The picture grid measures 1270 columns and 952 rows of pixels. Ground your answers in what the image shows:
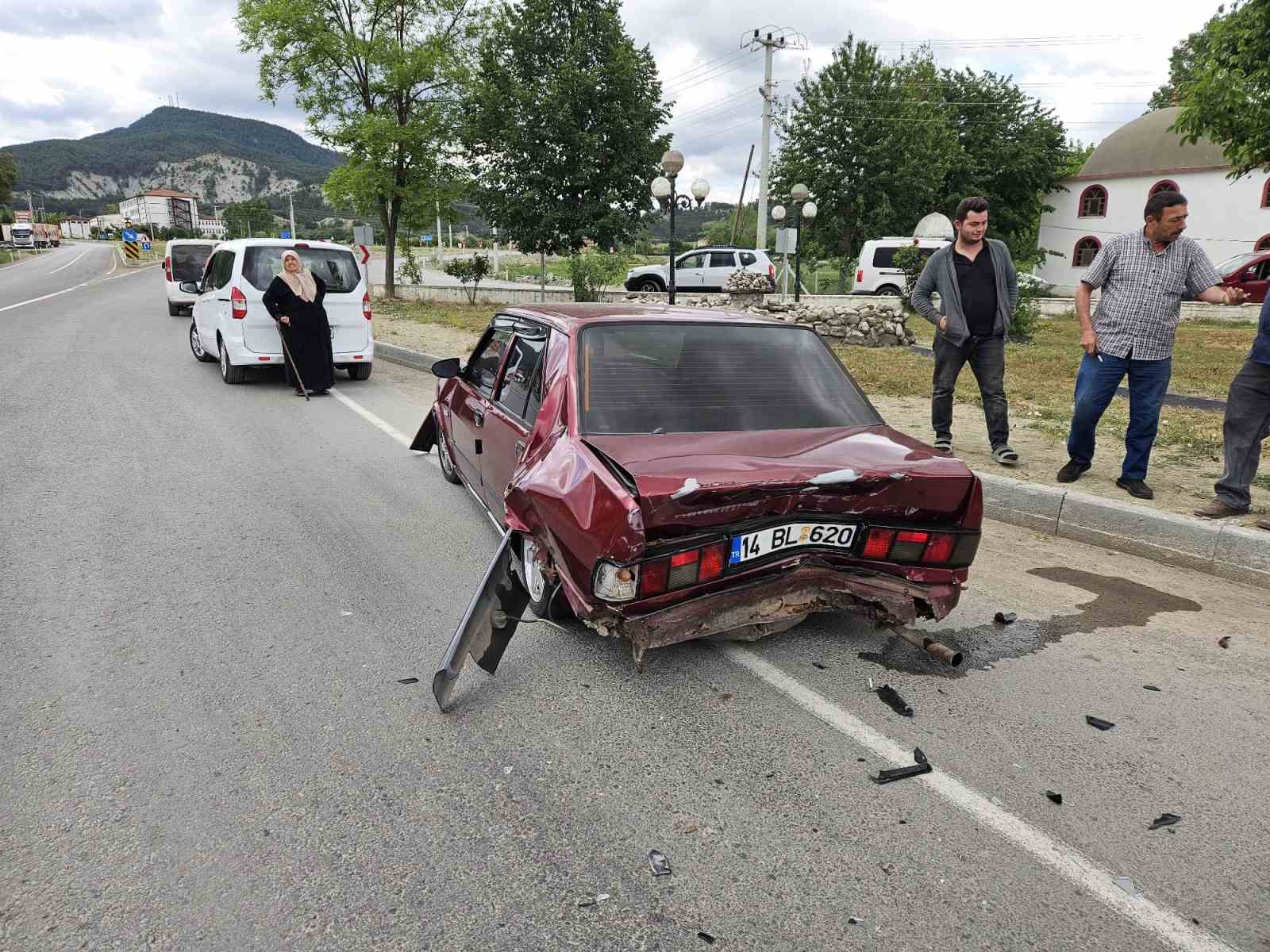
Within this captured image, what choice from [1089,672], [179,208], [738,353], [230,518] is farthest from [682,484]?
[179,208]

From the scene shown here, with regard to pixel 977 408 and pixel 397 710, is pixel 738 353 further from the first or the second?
pixel 977 408

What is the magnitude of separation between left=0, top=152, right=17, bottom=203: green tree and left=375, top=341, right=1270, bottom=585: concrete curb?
107m

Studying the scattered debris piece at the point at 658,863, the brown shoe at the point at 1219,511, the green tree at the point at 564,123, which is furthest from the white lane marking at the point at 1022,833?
the green tree at the point at 564,123

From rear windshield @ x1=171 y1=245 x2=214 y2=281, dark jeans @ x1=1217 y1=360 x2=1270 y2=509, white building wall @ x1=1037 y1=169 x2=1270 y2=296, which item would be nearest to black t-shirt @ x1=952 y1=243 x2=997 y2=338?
dark jeans @ x1=1217 y1=360 x2=1270 y2=509

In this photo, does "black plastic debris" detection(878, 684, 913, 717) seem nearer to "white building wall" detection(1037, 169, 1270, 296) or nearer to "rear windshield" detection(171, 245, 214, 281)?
"rear windshield" detection(171, 245, 214, 281)

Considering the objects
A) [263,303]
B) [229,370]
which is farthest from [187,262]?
[263,303]

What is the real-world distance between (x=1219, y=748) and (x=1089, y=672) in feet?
1.86

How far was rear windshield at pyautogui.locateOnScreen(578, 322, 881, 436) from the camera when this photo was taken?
3.37m

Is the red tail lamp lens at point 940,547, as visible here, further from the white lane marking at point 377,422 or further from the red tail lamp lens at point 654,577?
the white lane marking at point 377,422

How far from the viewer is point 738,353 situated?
12.2 ft

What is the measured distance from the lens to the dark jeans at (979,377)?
6.05 metres

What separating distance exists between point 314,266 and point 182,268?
483 inches

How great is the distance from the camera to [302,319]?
9.34 meters

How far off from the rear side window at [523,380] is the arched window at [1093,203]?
4341 centimetres
